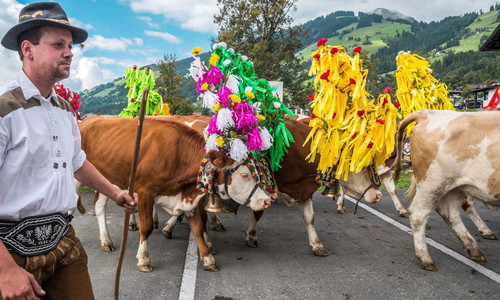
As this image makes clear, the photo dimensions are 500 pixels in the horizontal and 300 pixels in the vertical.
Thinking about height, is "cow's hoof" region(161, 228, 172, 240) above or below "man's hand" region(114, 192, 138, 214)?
below

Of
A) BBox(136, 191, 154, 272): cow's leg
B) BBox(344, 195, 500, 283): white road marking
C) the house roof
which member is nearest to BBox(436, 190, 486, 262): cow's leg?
BBox(344, 195, 500, 283): white road marking

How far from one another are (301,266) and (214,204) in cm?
131

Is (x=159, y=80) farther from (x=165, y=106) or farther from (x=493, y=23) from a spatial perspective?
(x=493, y=23)

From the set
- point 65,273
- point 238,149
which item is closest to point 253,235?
point 238,149

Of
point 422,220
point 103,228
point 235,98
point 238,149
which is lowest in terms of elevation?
point 103,228

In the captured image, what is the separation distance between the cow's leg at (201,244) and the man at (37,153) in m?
2.52

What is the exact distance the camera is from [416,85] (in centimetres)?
618

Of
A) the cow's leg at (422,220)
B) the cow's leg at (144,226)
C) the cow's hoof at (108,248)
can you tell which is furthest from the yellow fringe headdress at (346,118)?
the cow's hoof at (108,248)

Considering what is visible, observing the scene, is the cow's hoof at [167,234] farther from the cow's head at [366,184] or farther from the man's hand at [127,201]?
the man's hand at [127,201]

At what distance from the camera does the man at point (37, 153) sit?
5.30 feet

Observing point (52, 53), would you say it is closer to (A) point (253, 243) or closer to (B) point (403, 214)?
(A) point (253, 243)

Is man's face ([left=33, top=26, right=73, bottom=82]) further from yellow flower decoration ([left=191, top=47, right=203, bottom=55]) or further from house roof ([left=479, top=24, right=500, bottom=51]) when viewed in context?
house roof ([left=479, top=24, right=500, bottom=51])

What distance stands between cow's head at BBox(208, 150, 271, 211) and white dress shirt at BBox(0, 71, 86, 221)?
249 cm

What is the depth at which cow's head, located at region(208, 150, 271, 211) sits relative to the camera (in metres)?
4.29
